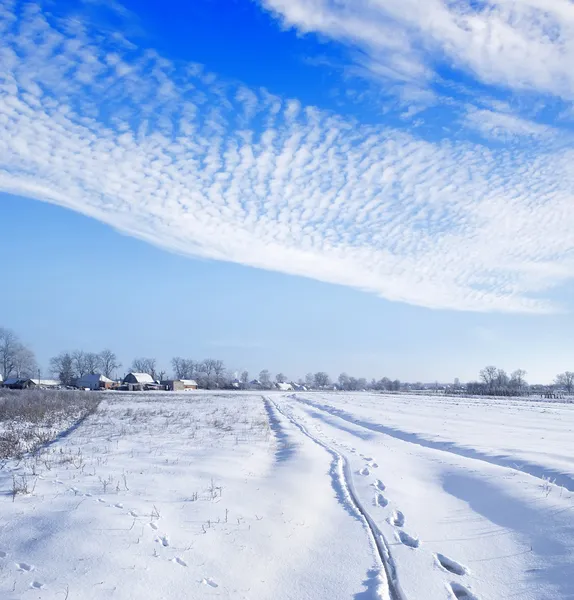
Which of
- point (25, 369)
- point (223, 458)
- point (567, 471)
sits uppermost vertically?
point (567, 471)

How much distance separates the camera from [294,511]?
8219 millimetres

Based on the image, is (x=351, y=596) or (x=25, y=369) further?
(x=25, y=369)

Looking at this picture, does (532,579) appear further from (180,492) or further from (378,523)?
(180,492)

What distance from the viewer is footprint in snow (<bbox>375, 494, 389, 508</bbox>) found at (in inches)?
347

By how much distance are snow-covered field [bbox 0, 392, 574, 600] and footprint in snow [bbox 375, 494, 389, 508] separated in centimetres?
2

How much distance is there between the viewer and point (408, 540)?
22.6ft

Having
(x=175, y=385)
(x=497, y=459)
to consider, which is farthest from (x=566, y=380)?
(x=497, y=459)

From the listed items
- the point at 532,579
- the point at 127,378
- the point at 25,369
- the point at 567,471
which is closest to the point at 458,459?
the point at 567,471

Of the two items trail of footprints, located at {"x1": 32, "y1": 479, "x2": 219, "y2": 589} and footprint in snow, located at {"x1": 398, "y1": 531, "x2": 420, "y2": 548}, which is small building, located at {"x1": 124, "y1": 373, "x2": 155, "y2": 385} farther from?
footprint in snow, located at {"x1": 398, "y1": 531, "x2": 420, "y2": 548}

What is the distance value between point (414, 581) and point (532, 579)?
1435mm

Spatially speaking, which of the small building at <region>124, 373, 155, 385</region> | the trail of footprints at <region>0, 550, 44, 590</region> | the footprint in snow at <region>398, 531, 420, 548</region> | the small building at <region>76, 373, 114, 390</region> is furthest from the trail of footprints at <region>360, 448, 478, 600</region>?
→ the small building at <region>76, 373, 114, 390</region>

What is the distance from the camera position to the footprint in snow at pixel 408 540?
670 cm

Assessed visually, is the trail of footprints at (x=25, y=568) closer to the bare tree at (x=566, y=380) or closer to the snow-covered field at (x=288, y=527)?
the snow-covered field at (x=288, y=527)

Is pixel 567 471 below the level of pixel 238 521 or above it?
above
